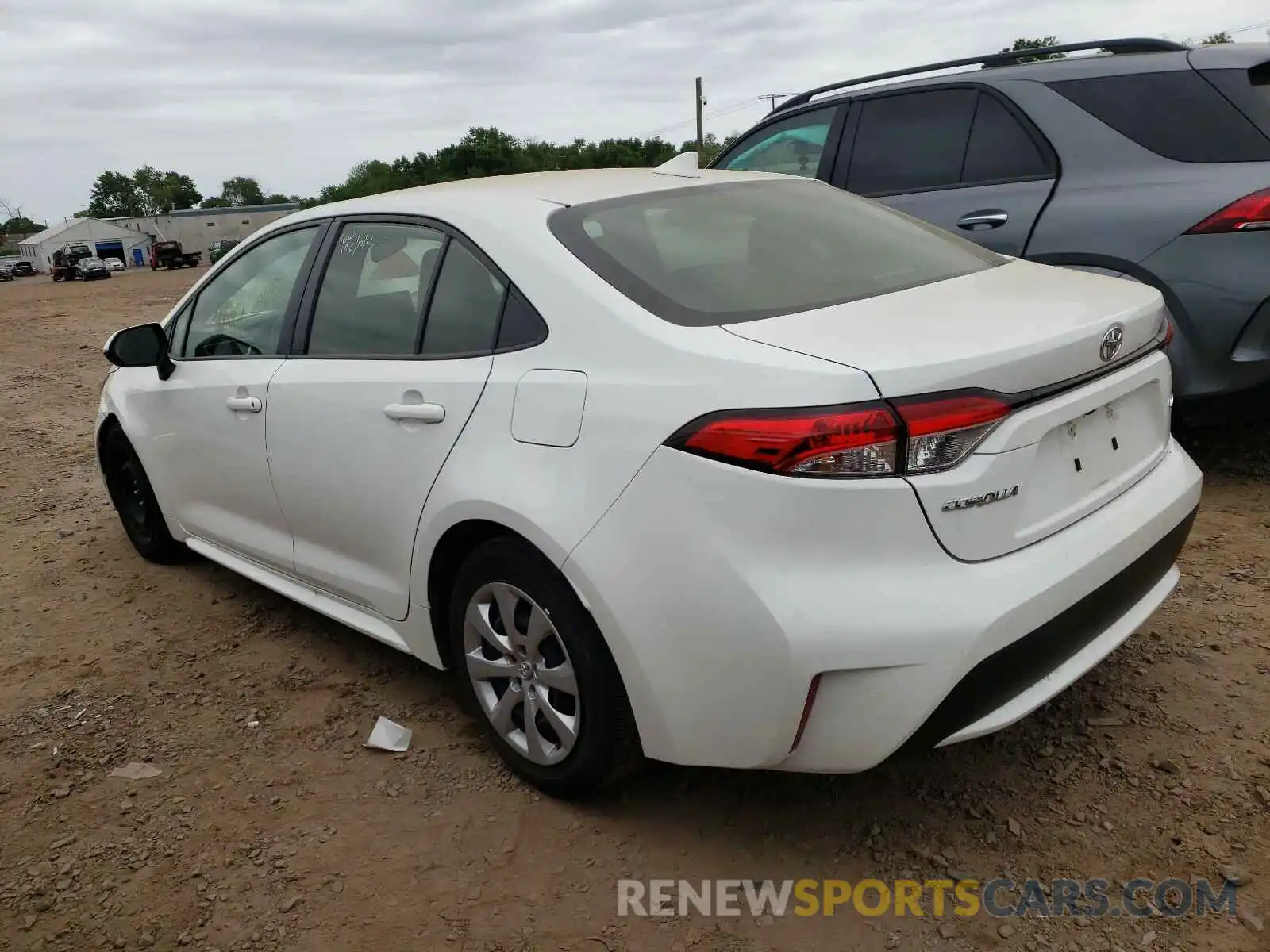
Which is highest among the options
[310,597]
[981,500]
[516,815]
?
[981,500]

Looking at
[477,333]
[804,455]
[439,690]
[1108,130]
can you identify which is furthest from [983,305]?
[1108,130]

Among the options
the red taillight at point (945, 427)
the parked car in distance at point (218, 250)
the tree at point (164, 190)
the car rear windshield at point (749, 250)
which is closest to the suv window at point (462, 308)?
the car rear windshield at point (749, 250)

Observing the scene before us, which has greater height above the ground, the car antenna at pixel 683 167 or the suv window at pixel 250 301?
the car antenna at pixel 683 167

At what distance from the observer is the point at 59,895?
243 centimetres

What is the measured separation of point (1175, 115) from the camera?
407 centimetres

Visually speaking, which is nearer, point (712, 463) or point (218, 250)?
point (712, 463)

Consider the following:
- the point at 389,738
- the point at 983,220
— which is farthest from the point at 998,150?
the point at 389,738

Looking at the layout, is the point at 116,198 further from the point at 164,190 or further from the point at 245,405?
the point at 245,405

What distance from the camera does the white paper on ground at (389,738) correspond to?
116 inches

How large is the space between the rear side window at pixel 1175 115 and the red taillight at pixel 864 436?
2.76 m

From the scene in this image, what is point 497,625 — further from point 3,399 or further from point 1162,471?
point 3,399

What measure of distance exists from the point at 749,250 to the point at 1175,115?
2546 mm

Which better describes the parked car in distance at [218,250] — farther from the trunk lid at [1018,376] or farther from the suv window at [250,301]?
the trunk lid at [1018,376]

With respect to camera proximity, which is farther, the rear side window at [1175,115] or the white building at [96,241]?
the white building at [96,241]
